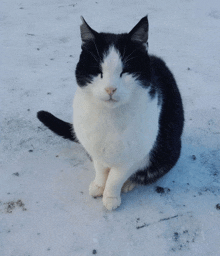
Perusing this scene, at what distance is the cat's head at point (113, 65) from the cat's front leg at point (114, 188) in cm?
54

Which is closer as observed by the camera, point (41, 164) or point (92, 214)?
point (92, 214)

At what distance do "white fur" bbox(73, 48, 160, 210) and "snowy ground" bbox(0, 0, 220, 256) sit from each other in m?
0.33

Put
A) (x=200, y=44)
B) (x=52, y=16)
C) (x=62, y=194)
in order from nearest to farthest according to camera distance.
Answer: (x=62, y=194)
(x=200, y=44)
(x=52, y=16)

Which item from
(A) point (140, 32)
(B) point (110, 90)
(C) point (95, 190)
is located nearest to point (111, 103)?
(B) point (110, 90)

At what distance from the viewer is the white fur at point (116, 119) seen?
135 cm

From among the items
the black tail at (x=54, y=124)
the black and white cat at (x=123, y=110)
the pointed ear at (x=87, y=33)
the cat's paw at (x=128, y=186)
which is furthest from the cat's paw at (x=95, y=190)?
the pointed ear at (x=87, y=33)

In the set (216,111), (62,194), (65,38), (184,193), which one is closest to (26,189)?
(62,194)

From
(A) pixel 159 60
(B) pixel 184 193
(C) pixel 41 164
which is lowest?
(C) pixel 41 164

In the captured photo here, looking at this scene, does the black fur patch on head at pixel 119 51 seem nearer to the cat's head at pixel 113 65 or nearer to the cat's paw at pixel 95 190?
the cat's head at pixel 113 65

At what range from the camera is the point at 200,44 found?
3729 millimetres

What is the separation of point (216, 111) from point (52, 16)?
2.86 metres

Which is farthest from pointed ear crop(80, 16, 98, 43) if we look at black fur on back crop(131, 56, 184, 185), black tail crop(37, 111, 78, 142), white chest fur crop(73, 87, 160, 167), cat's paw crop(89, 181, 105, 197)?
cat's paw crop(89, 181, 105, 197)

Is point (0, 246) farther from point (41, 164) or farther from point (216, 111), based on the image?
point (216, 111)

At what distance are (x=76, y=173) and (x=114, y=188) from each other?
39 centimetres
